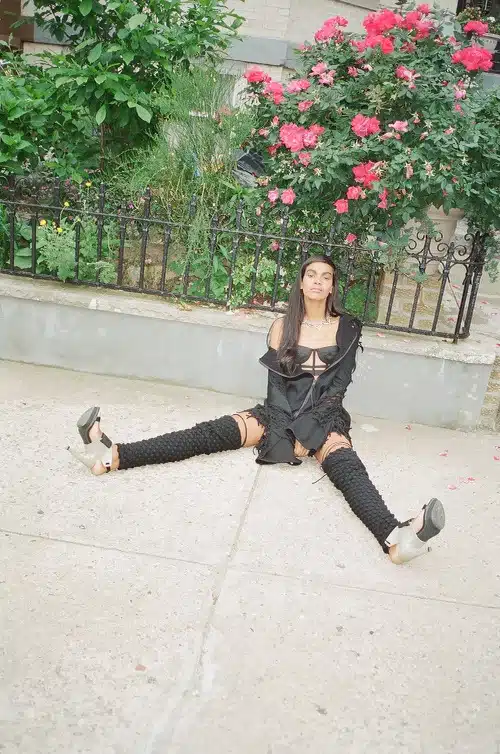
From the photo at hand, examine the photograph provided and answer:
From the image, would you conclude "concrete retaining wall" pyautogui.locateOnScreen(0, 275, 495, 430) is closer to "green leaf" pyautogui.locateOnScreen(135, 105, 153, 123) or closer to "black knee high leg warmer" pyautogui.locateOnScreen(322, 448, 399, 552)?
"black knee high leg warmer" pyautogui.locateOnScreen(322, 448, 399, 552)

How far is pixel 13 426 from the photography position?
162 inches

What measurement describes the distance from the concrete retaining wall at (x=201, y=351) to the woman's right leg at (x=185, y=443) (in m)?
0.79

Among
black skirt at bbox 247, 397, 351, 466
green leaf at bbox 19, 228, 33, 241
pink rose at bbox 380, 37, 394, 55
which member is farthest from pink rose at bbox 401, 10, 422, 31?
green leaf at bbox 19, 228, 33, 241

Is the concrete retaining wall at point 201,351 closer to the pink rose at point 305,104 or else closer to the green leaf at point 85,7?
the pink rose at point 305,104

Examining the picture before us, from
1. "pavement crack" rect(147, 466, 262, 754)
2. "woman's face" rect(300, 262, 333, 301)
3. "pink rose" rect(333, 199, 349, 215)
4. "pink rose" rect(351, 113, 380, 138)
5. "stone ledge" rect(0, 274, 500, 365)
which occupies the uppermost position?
"pink rose" rect(351, 113, 380, 138)

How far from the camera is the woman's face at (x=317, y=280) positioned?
13.0 ft

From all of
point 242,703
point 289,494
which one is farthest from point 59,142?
point 242,703

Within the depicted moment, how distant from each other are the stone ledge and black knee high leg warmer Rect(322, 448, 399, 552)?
1.03 metres

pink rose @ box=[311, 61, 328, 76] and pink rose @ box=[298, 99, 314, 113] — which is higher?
pink rose @ box=[311, 61, 328, 76]

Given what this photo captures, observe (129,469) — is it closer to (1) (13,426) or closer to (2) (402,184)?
(1) (13,426)

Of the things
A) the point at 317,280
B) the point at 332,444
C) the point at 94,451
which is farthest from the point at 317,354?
the point at 94,451

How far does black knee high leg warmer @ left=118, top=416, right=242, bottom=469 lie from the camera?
12.3ft

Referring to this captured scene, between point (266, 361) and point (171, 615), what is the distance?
1658 mm

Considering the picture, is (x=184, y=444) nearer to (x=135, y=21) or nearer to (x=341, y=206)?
(x=341, y=206)
